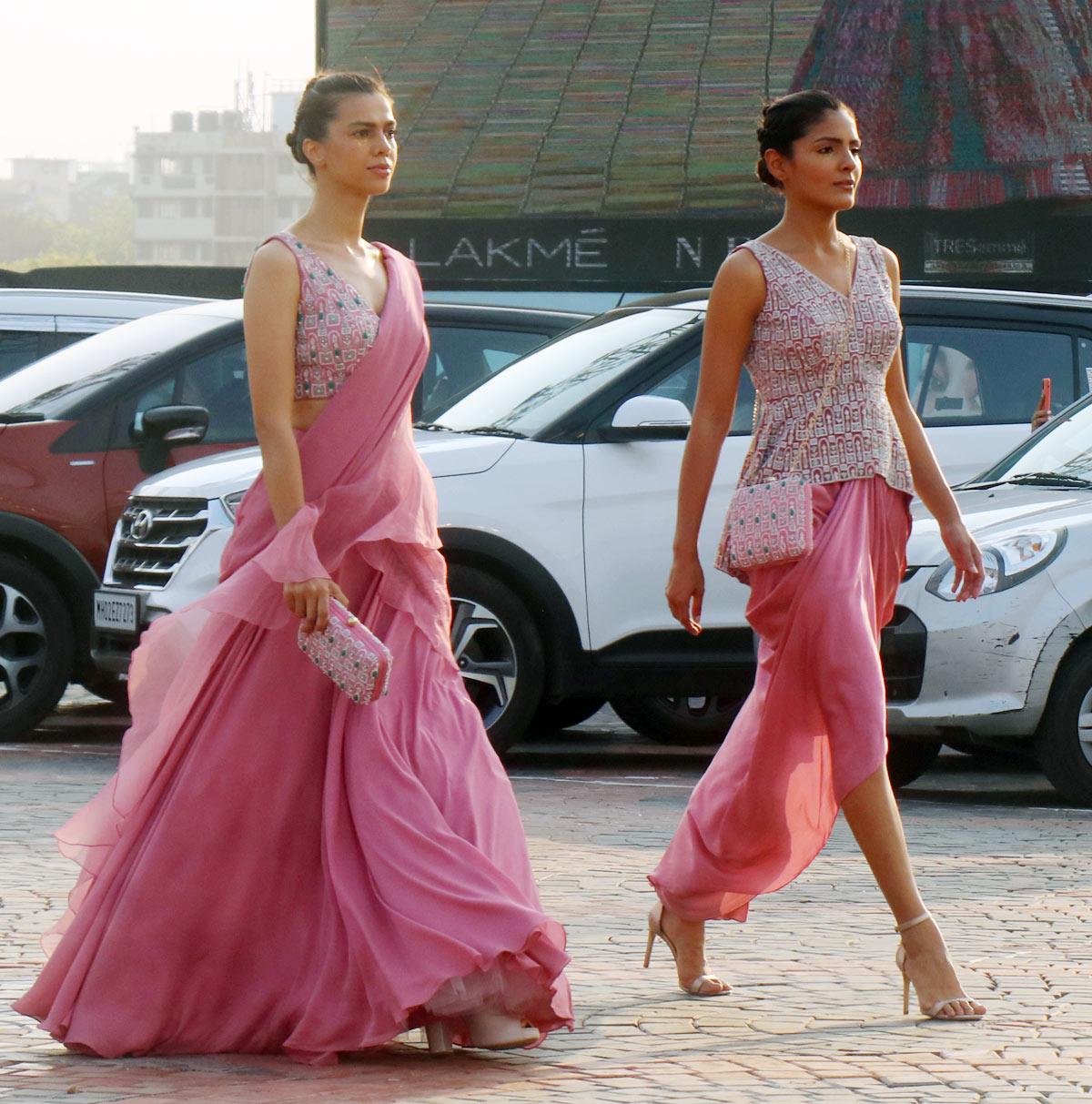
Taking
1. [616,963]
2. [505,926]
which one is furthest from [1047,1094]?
[616,963]

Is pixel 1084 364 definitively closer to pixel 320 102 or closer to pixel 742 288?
pixel 742 288

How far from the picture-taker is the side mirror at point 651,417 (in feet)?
29.1

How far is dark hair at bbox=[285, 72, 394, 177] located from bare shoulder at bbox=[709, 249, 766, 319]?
33.1 inches

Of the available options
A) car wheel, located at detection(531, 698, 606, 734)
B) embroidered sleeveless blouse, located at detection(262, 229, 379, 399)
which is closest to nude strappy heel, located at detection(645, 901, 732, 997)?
embroidered sleeveless blouse, located at detection(262, 229, 379, 399)

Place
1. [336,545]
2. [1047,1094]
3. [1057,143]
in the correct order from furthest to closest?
[1057,143] < [336,545] < [1047,1094]

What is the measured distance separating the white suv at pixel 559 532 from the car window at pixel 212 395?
61 cm

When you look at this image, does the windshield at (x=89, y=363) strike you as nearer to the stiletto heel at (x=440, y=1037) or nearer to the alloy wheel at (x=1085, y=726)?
the alloy wheel at (x=1085, y=726)

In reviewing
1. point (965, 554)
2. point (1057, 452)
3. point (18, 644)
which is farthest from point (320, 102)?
point (18, 644)

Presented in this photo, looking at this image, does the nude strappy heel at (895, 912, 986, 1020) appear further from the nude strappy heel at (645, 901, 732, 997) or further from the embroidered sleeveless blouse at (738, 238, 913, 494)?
the embroidered sleeveless blouse at (738, 238, 913, 494)

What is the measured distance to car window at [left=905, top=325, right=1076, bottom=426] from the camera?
32.4ft

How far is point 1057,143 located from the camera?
2309cm

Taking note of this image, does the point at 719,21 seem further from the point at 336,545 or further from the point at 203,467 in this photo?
the point at 336,545

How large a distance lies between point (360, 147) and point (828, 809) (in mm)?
1696

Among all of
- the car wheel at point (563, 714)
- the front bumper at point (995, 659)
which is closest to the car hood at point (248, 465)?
the car wheel at point (563, 714)
